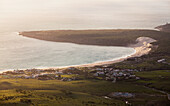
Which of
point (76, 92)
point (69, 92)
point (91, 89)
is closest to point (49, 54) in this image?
point (91, 89)

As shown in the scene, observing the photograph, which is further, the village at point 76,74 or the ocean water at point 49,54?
the ocean water at point 49,54

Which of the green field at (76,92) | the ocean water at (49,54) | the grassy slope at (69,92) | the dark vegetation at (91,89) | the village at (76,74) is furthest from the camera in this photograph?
the ocean water at (49,54)

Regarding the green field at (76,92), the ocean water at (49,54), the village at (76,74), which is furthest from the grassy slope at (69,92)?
the ocean water at (49,54)

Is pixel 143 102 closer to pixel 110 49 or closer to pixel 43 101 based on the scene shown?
pixel 43 101

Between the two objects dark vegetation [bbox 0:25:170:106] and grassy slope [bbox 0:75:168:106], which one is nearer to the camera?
grassy slope [bbox 0:75:168:106]

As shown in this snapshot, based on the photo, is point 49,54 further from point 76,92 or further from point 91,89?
point 76,92

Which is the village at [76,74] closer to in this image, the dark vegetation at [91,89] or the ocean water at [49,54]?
the dark vegetation at [91,89]

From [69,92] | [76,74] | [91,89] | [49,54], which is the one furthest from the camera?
[49,54]

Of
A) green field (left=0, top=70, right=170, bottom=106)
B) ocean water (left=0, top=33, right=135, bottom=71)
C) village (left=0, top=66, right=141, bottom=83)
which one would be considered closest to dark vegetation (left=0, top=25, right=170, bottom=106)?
green field (left=0, top=70, right=170, bottom=106)

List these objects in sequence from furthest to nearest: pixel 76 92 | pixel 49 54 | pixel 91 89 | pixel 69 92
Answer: pixel 49 54, pixel 91 89, pixel 76 92, pixel 69 92

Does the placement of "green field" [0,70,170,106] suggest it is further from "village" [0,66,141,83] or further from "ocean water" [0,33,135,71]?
"ocean water" [0,33,135,71]

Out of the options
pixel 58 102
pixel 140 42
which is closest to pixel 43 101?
pixel 58 102
